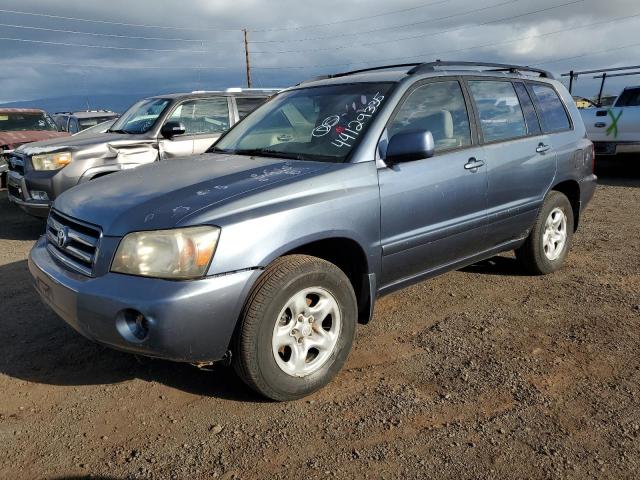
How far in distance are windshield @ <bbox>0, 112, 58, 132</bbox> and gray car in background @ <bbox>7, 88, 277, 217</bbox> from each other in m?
3.79

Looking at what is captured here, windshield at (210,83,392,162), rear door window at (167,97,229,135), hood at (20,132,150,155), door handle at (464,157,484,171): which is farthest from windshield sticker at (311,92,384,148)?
rear door window at (167,97,229,135)

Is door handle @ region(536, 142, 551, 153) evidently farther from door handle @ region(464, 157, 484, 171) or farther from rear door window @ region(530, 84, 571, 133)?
door handle @ region(464, 157, 484, 171)

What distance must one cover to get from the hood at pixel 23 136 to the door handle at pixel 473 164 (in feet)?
28.7

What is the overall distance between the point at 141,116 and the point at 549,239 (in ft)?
18.1

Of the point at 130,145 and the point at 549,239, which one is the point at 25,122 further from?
the point at 549,239

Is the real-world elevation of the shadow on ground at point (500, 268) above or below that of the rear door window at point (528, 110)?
below

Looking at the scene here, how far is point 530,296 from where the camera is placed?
14.3 ft

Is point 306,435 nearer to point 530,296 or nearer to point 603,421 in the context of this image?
point 603,421

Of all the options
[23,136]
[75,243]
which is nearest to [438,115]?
[75,243]

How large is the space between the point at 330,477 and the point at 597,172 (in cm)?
1173

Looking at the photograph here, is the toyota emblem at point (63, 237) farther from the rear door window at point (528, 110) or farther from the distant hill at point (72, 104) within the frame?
the distant hill at point (72, 104)

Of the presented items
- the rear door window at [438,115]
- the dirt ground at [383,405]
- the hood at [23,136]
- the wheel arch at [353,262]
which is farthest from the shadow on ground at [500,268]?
the hood at [23,136]

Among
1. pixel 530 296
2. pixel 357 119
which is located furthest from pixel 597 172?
pixel 357 119

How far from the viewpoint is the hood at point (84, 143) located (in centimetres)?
648
